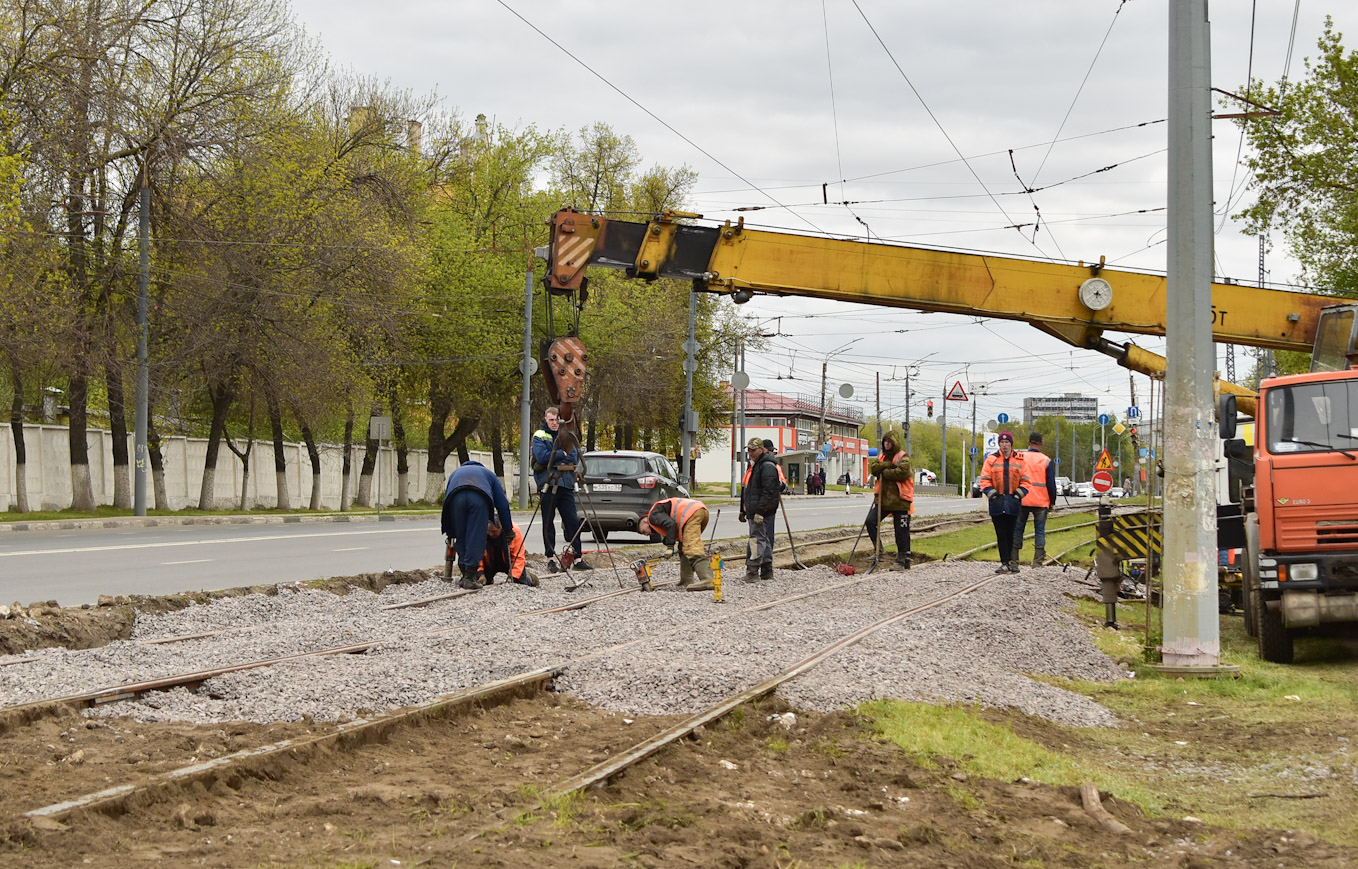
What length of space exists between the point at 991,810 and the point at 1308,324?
11215 mm

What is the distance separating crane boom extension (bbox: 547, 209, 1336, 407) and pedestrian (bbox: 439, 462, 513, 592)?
86.8 inches

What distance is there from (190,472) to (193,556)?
2271cm

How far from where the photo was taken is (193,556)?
18.1 m

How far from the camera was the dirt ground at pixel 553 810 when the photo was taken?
4660 mm

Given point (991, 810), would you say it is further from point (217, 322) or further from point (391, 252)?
point (391, 252)

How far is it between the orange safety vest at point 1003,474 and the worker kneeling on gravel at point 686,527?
15.0 feet

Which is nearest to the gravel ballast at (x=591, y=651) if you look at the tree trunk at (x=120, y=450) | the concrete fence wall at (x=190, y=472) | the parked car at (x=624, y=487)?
the parked car at (x=624, y=487)

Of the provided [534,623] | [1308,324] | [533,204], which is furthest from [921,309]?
[533,204]

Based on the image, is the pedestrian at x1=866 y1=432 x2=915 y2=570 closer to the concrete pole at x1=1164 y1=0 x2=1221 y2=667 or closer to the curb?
the concrete pole at x1=1164 y1=0 x2=1221 y2=667

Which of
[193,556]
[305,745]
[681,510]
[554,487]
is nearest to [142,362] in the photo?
[193,556]

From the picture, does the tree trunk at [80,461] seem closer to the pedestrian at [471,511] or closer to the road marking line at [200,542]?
the road marking line at [200,542]

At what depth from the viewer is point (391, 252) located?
3581cm

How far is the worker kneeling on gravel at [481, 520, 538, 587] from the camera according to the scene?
1455cm

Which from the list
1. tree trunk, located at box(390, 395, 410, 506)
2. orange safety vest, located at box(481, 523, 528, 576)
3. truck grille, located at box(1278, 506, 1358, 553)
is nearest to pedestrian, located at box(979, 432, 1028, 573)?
orange safety vest, located at box(481, 523, 528, 576)
